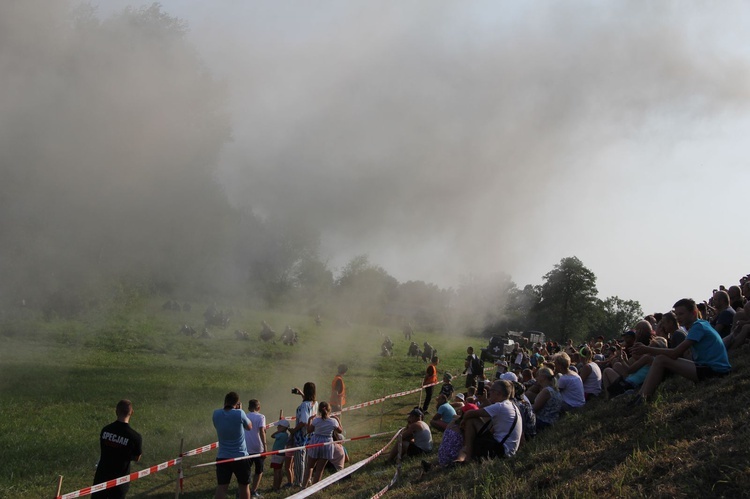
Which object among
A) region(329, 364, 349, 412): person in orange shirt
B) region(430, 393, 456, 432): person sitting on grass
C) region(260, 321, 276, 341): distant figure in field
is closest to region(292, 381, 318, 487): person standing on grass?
region(430, 393, 456, 432): person sitting on grass

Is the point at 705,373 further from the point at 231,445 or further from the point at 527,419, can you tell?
the point at 231,445

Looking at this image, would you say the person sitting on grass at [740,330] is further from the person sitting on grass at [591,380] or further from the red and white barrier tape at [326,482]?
the red and white barrier tape at [326,482]

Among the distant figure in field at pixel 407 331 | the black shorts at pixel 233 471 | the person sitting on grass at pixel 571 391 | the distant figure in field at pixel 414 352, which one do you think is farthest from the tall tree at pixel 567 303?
the black shorts at pixel 233 471

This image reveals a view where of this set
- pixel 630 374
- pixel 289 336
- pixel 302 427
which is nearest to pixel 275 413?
pixel 302 427

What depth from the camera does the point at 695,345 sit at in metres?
7.76

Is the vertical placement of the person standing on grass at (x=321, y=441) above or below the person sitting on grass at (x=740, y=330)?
below

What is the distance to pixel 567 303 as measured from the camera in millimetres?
74500

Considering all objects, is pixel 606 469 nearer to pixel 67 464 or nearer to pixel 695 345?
pixel 695 345

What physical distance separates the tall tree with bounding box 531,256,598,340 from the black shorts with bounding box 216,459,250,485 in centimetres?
6730

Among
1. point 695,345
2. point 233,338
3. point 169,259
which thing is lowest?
point 695,345

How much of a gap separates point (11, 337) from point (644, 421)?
18.8m

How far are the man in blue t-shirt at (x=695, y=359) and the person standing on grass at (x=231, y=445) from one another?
18.3ft

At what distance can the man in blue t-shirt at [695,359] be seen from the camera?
7.61 m

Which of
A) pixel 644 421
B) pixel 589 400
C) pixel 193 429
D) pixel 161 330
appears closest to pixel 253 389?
pixel 193 429
